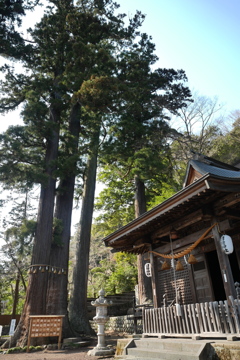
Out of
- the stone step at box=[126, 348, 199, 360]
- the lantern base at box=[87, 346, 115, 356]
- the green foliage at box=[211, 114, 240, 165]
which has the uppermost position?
the green foliage at box=[211, 114, 240, 165]

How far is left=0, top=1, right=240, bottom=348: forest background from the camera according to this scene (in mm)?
11344

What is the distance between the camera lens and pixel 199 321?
5.85 meters

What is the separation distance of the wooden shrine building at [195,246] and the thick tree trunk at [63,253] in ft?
11.4

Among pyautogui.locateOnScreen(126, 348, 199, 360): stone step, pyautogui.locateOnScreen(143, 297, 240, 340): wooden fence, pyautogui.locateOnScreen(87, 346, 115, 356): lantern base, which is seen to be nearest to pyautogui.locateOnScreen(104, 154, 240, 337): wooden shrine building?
pyautogui.locateOnScreen(143, 297, 240, 340): wooden fence

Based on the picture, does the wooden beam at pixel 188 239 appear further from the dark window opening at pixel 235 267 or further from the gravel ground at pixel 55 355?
the gravel ground at pixel 55 355

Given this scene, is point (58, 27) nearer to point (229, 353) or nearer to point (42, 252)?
Result: point (42, 252)

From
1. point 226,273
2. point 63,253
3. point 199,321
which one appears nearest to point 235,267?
point 226,273

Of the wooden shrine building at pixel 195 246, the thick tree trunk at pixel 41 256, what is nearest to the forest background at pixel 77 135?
the thick tree trunk at pixel 41 256

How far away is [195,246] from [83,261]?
7444 millimetres

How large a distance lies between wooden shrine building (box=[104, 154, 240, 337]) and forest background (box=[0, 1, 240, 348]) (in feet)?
13.7

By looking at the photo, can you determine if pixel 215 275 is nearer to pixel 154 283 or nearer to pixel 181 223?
pixel 154 283

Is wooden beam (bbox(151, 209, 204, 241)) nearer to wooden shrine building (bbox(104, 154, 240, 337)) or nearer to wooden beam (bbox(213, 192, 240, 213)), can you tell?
wooden shrine building (bbox(104, 154, 240, 337))

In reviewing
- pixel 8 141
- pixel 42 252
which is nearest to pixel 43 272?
pixel 42 252

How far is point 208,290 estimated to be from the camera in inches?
321
